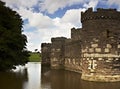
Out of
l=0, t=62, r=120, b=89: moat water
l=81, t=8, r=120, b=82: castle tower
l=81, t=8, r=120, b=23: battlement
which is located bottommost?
l=0, t=62, r=120, b=89: moat water

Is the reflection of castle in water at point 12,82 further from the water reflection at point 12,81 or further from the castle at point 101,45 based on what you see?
the castle at point 101,45

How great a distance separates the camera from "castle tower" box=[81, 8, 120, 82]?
20953 mm

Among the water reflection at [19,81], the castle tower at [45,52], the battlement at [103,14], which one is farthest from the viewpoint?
the castle tower at [45,52]

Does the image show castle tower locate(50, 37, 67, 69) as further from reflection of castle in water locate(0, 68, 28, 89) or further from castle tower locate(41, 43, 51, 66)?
reflection of castle in water locate(0, 68, 28, 89)

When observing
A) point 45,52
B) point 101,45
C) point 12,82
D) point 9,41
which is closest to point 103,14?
point 101,45

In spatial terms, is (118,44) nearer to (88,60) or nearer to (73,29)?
(88,60)

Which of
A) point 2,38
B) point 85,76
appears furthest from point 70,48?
point 85,76

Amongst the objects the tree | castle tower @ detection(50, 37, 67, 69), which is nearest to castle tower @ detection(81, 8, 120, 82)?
the tree

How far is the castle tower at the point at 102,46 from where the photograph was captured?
2095 cm

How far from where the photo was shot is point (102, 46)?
21.2 metres

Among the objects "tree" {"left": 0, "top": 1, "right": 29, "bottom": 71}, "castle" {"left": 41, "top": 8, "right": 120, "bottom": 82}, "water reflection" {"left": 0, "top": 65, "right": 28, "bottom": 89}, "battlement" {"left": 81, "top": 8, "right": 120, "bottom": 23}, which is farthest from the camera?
"tree" {"left": 0, "top": 1, "right": 29, "bottom": 71}

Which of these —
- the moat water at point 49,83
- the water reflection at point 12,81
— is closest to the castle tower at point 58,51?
the moat water at point 49,83

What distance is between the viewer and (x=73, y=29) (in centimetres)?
4081

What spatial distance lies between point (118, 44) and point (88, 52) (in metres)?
2.44
